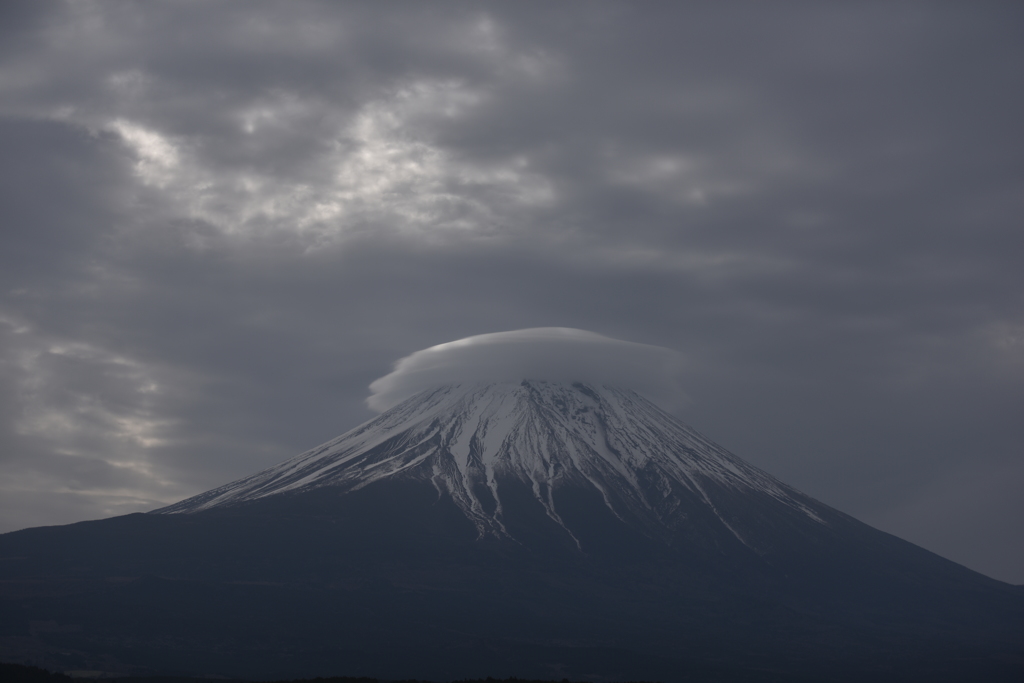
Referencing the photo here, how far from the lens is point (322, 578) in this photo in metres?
130

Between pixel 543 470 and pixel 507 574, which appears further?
pixel 543 470

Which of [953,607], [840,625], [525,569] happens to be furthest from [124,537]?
[953,607]

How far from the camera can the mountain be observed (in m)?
107

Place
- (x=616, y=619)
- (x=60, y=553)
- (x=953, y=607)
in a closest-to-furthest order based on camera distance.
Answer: (x=616, y=619)
(x=60, y=553)
(x=953, y=607)

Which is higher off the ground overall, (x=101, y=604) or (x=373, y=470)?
(x=373, y=470)

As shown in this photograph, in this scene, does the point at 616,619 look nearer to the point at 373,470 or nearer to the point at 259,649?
the point at 259,649

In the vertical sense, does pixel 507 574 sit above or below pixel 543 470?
below

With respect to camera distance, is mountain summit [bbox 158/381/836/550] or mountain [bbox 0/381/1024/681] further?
mountain summit [bbox 158/381/836/550]

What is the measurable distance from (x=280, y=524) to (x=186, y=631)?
33999 mm

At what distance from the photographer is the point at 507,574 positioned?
136 m

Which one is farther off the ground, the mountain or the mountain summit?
the mountain summit

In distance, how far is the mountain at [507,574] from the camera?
350 ft

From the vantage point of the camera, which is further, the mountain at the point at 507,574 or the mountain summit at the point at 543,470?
the mountain summit at the point at 543,470

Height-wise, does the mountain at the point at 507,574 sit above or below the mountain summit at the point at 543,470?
below
